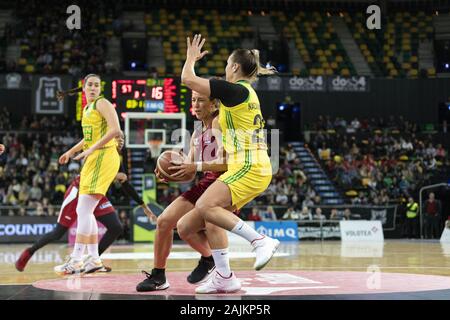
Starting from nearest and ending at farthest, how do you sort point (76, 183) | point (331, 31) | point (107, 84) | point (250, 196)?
1. point (250, 196)
2. point (76, 183)
3. point (107, 84)
4. point (331, 31)

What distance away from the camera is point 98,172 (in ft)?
24.8

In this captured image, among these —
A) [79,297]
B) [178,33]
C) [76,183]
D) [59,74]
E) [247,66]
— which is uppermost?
[178,33]

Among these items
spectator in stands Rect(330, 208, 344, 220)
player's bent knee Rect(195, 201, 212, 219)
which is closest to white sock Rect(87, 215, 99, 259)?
player's bent knee Rect(195, 201, 212, 219)

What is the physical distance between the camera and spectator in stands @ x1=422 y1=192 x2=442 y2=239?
67.9ft

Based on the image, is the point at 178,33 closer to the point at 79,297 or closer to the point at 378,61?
the point at 378,61

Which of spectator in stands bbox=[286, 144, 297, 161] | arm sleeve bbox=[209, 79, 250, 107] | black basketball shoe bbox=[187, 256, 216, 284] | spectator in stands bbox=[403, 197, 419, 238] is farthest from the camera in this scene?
spectator in stands bbox=[286, 144, 297, 161]

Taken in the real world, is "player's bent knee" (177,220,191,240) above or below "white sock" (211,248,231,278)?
above

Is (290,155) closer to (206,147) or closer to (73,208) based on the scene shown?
(73,208)

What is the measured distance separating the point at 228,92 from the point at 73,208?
365 cm

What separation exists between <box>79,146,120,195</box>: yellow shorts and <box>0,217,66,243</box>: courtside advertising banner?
11.1m

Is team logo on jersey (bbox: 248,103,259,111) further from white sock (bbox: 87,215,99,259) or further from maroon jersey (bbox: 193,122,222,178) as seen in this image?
white sock (bbox: 87,215,99,259)
